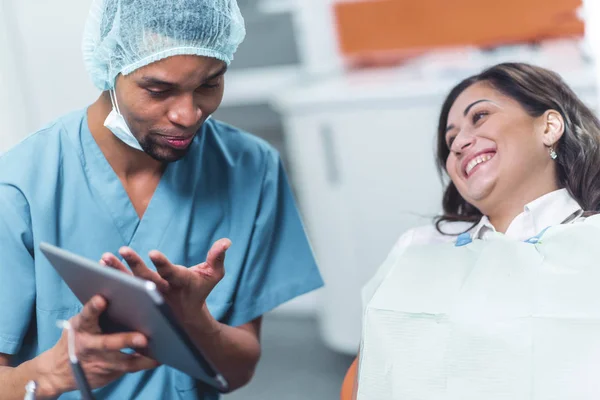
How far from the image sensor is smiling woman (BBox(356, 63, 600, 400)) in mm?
1125

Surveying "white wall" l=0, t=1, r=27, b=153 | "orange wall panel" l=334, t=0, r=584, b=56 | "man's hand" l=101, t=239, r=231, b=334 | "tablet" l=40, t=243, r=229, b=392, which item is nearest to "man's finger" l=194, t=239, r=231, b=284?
"man's hand" l=101, t=239, r=231, b=334

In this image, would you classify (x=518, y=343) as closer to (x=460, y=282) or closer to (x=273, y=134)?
(x=460, y=282)

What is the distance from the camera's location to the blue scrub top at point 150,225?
124cm

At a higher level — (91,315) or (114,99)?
(114,99)

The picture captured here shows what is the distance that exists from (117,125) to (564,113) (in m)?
0.82

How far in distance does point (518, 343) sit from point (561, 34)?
1.23 metres

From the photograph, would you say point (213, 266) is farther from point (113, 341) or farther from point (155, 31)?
point (155, 31)

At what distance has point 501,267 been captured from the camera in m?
1.23

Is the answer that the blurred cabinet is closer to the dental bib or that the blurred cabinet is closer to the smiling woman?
the smiling woman

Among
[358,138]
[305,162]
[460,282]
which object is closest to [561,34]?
[358,138]

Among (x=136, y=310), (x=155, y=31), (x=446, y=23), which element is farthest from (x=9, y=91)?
(x=446, y=23)

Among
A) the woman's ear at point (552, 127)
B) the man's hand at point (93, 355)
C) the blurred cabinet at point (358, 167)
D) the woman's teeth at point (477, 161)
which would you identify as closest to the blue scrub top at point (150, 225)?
the man's hand at point (93, 355)

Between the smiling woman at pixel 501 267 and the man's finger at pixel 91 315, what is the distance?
18.8 inches

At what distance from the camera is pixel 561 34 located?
2.08 metres
